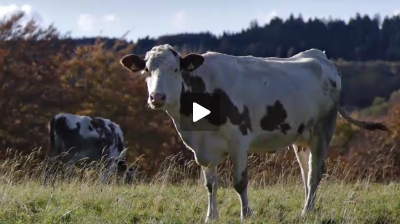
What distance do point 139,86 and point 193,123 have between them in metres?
29.0

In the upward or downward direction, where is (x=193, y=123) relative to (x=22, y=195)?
upward

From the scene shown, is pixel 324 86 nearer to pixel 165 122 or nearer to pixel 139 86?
pixel 165 122

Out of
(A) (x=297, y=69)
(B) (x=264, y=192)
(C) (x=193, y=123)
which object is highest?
(A) (x=297, y=69)

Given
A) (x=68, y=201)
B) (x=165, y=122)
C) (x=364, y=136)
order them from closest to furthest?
(x=68, y=201), (x=165, y=122), (x=364, y=136)

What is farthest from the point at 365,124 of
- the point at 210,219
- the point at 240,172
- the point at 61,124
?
the point at 61,124

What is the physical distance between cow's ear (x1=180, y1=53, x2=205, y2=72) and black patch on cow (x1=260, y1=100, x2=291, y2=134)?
1.19 m

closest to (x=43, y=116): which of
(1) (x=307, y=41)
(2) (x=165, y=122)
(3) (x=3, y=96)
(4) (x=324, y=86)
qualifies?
(3) (x=3, y=96)

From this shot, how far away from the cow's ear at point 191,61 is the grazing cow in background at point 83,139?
10.3 meters

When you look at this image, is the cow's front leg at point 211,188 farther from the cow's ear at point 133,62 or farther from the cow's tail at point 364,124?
the cow's tail at point 364,124

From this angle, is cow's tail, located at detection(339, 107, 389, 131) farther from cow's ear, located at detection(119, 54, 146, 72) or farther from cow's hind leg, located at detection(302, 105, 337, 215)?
cow's ear, located at detection(119, 54, 146, 72)

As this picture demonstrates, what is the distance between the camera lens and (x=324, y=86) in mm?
10773

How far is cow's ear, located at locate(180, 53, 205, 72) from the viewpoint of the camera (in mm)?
9109

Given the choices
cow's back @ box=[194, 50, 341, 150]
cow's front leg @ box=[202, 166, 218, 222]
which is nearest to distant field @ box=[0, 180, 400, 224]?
cow's front leg @ box=[202, 166, 218, 222]

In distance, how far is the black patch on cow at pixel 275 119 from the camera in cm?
973
